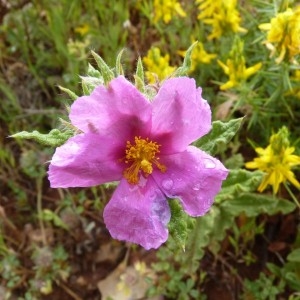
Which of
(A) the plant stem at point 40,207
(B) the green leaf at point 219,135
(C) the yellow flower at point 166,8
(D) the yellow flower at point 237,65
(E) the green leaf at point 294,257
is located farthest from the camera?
(A) the plant stem at point 40,207

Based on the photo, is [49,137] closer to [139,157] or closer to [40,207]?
[139,157]

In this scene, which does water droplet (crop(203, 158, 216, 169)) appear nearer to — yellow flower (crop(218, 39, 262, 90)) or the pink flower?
the pink flower

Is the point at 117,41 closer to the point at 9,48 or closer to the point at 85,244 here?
the point at 9,48

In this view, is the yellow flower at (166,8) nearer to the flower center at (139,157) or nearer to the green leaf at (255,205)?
the green leaf at (255,205)

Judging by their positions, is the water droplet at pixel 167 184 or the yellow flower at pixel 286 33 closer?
the water droplet at pixel 167 184

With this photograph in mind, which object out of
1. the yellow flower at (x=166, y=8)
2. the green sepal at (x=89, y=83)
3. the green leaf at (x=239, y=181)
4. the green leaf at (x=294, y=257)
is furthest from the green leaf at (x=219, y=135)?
the yellow flower at (x=166, y=8)

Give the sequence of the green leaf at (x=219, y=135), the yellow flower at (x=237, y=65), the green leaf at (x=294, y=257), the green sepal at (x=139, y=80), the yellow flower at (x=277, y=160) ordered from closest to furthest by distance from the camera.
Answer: the green sepal at (x=139, y=80) < the green leaf at (x=219, y=135) < the yellow flower at (x=277, y=160) < the yellow flower at (x=237, y=65) < the green leaf at (x=294, y=257)

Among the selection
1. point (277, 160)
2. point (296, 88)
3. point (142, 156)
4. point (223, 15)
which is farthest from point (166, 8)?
point (142, 156)

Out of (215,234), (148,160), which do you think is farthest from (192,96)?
(215,234)
